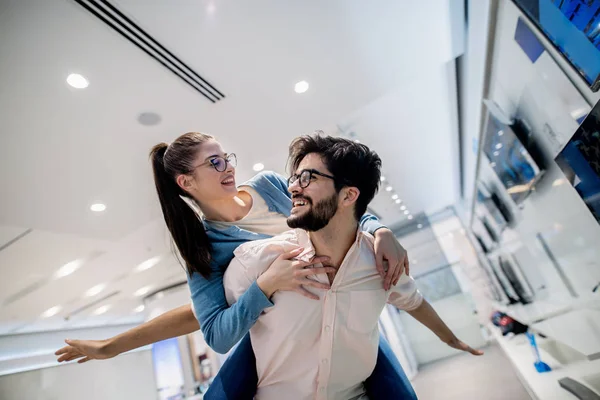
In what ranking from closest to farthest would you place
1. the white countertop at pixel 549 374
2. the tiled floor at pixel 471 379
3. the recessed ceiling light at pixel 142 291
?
1. the white countertop at pixel 549 374
2. the tiled floor at pixel 471 379
3. the recessed ceiling light at pixel 142 291

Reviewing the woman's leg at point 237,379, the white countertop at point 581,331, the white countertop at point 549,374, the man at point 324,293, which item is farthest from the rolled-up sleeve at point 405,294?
the white countertop at point 549,374

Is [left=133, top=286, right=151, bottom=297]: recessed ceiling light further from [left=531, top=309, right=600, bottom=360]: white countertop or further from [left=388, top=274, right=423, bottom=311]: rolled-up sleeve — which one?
[left=388, top=274, right=423, bottom=311]: rolled-up sleeve

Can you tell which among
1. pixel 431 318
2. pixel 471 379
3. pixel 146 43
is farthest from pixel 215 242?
pixel 471 379

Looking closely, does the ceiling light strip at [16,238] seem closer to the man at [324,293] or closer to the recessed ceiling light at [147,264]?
the recessed ceiling light at [147,264]

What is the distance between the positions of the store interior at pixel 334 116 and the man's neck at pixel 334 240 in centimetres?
116

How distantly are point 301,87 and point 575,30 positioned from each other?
8.35 feet

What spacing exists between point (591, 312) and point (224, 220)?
2606 mm

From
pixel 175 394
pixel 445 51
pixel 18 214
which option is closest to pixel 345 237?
pixel 445 51

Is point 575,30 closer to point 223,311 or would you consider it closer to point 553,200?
point 553,200

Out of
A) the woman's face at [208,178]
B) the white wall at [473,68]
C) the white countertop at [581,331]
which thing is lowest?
the white countertop at [581,331]

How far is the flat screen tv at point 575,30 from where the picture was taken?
1335mm

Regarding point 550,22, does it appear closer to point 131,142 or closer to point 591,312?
point 591,312

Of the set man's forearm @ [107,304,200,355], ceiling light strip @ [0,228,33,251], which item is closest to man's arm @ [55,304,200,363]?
man's forearm @ [107,304,200,355]

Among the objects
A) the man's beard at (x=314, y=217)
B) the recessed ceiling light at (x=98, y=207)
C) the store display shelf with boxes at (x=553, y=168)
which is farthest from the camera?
the recessed ceiling light at (x=98, y=207)
